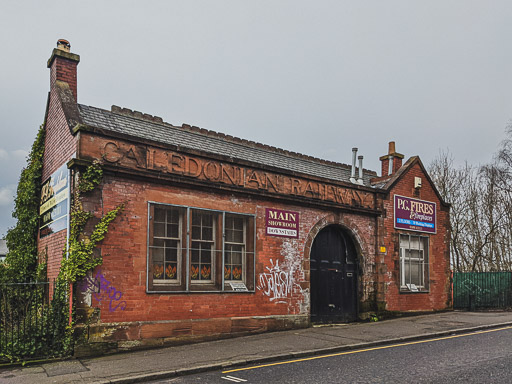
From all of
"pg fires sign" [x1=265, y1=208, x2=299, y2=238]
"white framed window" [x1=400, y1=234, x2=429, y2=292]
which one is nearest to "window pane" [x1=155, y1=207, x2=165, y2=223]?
"pg fires sign" [x1=265, y1=208, x2=299, y2=238]

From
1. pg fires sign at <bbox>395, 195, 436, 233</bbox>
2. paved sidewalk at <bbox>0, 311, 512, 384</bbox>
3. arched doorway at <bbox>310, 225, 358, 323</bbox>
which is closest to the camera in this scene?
paved sidewalk at <bbox>0, 311, 512, 384</bbox>

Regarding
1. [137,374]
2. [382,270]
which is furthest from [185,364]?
[382,270]

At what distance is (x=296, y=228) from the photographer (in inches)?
567

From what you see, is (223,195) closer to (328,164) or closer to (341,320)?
(341,320)

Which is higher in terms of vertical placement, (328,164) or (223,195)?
(328,164)

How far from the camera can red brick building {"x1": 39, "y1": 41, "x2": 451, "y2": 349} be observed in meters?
10.8

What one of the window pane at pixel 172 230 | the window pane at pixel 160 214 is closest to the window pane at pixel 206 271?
the window pane at pixel 172 230

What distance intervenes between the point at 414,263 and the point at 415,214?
181cm

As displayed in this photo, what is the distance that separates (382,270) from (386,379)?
29.8 feet

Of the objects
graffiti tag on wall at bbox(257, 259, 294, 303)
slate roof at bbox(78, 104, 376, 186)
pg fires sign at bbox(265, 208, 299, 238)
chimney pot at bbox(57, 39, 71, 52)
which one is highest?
chimney pot at bbox(57, 39, 71, 52)

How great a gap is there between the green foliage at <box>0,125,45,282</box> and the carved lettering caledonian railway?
4.09 m

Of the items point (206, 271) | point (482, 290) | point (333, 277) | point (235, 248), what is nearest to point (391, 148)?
point (333, 277)

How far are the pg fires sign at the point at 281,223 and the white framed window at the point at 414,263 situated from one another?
5.30 m

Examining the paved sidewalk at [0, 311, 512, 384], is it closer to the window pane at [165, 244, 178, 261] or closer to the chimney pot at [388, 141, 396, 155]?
the window pane at [165, 244, 178, 261]
